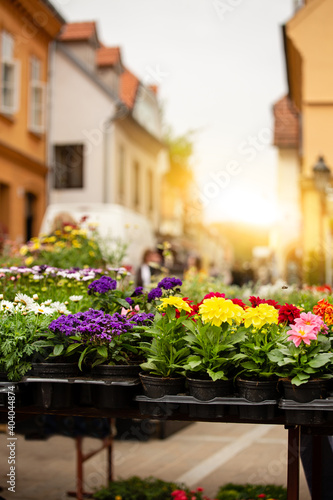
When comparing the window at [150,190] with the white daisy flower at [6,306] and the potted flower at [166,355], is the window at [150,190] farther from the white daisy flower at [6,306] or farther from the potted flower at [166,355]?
the potted flower at [166,355]

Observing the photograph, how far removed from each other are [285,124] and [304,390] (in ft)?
75.7

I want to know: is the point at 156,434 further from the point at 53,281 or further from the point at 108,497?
the point at 53,281

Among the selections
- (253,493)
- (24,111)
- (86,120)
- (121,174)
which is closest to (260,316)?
(253,493)

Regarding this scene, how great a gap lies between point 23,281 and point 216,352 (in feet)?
6.81

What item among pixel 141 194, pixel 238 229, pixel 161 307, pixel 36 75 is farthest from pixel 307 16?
pixel 238 229

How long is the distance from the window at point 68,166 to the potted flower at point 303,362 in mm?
17680

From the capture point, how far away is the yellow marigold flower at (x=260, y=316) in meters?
2.95

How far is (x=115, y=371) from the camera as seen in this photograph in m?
3.04

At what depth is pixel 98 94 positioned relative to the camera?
20750mm

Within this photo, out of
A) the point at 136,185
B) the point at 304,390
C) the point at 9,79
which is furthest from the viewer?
the point at 136,185

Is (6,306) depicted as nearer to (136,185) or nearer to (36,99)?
(36,99)

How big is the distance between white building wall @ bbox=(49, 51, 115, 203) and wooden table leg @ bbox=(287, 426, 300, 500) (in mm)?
17456

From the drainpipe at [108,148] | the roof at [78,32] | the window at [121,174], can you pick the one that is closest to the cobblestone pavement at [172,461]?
the drainpipe at [108,148]

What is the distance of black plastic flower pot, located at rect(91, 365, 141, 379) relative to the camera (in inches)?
120
